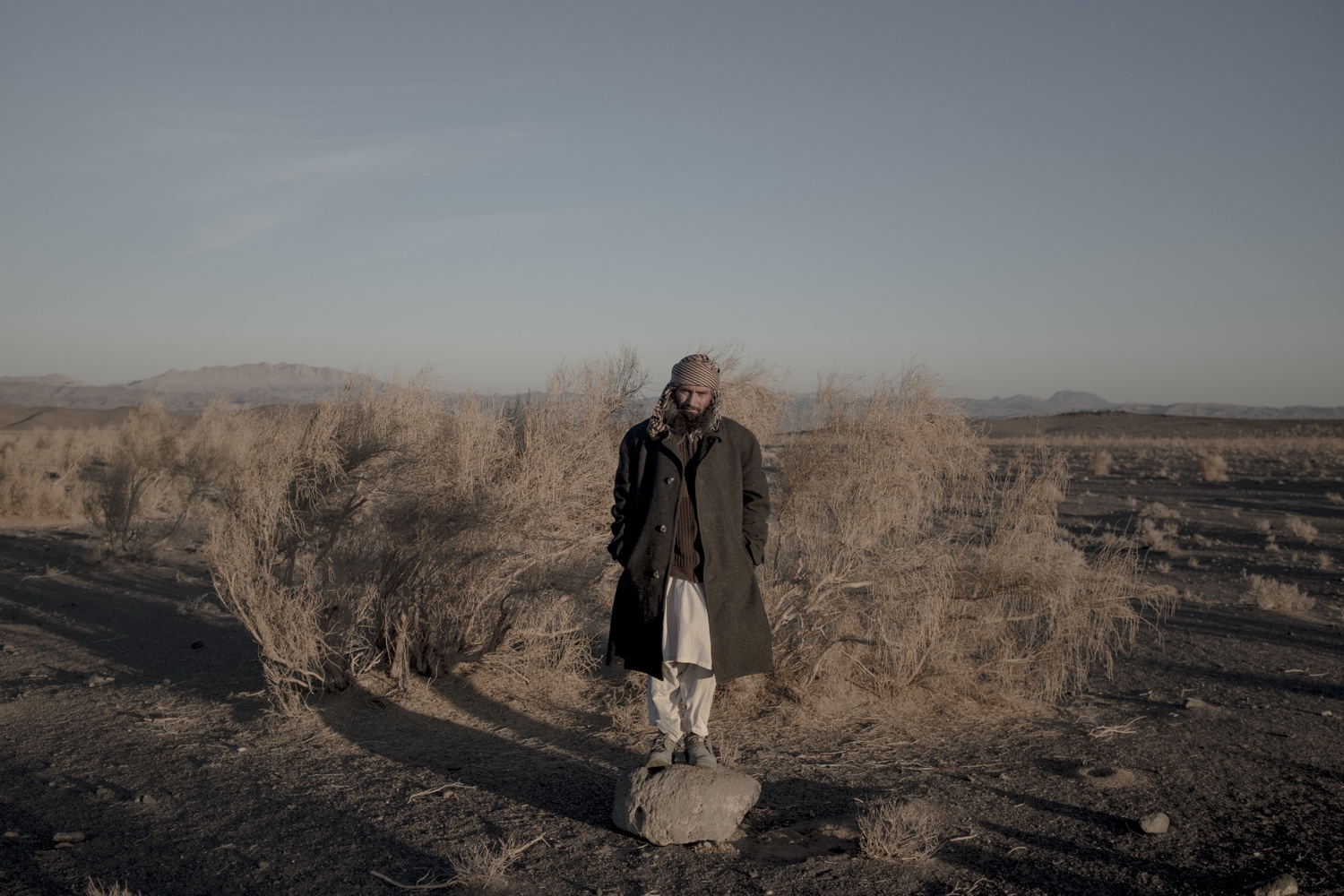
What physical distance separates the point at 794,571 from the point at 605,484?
4.80 feet

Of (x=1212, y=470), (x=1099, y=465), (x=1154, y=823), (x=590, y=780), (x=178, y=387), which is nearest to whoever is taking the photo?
(x=1154, y=823)

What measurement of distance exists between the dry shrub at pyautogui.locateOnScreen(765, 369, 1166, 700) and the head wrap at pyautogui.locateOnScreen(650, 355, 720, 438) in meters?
2.29

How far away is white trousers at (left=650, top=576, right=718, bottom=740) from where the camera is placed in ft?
12.5

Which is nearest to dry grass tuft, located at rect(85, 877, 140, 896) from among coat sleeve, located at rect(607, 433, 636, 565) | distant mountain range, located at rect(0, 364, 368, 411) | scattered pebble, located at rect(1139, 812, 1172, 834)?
coat sleeve, located at rect(607, 433, 636, 565)

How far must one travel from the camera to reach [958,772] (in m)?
4.58

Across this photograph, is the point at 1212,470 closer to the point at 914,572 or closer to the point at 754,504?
the point at 914,572

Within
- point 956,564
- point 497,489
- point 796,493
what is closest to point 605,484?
point 497,489

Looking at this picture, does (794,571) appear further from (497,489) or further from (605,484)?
(497,489)

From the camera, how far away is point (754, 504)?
13.2 ft

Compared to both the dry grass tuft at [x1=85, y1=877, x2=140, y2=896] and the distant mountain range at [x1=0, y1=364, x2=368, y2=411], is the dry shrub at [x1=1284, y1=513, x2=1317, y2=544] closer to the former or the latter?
the dry grass tuft at [x1=85, y1=877, x2=140, y2=896]

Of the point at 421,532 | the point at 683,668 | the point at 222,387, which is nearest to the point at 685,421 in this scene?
the point at 683,668

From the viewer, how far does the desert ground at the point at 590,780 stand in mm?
3398

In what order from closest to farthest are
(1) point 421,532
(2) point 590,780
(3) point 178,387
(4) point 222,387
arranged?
1. (2) point 590,780
2. (1) point 421,532
3. (4) point 222,387
4. (3) point 178,387

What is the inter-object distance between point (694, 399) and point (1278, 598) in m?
8.57
